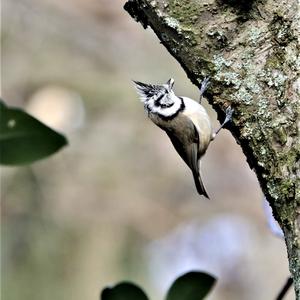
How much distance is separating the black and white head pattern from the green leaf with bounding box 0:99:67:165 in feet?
1.64

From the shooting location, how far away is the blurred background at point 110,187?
440 centimetres

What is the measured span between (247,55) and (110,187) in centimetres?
411

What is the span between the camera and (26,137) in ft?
4.28

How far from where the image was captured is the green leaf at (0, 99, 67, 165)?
1.30 m

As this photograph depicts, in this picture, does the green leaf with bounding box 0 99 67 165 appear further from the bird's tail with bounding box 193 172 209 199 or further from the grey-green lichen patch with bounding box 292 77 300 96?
the bird's tail with bounding box 193 172 209 199

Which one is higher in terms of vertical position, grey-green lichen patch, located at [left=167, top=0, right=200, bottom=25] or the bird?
grey-green lichen patch, located at [left=167, top=0, right=200, bottom=25]

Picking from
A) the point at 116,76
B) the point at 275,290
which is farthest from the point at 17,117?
the point at 116,76

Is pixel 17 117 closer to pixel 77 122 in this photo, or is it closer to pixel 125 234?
pixel 125 234

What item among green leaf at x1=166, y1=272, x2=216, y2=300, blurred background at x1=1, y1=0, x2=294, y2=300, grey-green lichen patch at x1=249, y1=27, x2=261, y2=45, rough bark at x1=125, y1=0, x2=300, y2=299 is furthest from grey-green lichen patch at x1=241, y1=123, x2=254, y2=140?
blurred background at x1=1, y1=0, x2=294, y2=300

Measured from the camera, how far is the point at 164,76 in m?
5.54

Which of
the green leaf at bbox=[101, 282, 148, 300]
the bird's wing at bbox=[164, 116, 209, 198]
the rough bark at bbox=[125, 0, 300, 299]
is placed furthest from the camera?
the bird's wing at bbox=[164, 116, 209, 198]

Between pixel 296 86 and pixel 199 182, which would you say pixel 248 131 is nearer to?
pixel 296 86

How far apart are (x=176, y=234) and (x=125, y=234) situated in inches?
18.0

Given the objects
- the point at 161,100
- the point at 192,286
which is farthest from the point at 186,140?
the point at 192,286
